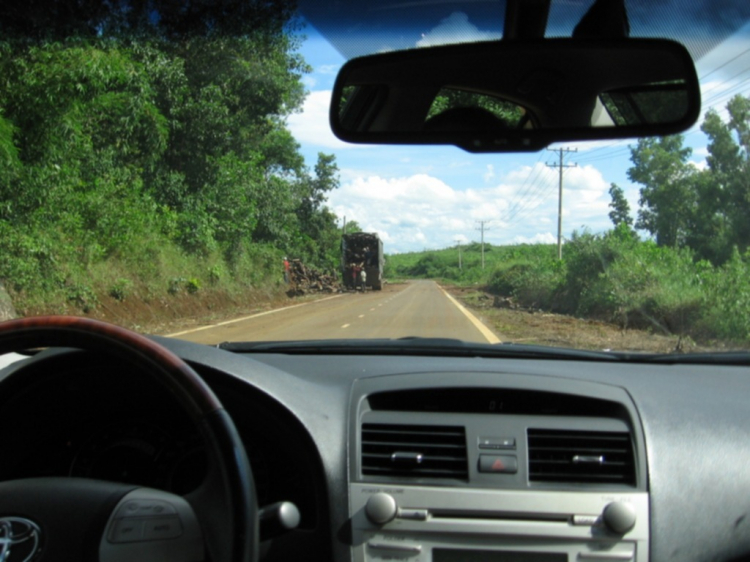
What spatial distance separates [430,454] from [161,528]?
929mm

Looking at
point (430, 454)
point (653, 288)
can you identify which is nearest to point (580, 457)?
point (430, 454)

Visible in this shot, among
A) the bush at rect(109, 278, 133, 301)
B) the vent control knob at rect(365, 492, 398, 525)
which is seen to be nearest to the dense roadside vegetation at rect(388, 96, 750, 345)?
the vent control knob at rect(365, 492, 398, 525)

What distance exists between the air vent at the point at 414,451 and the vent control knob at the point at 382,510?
11 centimetres

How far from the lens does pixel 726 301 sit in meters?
7.22

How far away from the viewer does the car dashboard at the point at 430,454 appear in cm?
243

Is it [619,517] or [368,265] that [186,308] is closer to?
[368,265]

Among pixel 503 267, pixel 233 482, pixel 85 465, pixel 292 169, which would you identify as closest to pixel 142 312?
pixel 292 169

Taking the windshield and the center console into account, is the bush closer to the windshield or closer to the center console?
the windshield

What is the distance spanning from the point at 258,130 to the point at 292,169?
3689 millimetres

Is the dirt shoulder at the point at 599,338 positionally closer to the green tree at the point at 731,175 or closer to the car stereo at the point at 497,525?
the green tree at the point at 731,175

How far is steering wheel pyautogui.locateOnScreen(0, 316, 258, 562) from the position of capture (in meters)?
1.80

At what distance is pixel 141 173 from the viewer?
15.3 meters

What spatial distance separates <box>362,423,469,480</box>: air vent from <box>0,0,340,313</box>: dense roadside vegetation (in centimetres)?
427

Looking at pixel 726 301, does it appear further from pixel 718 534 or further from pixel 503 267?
pixel 503 267
